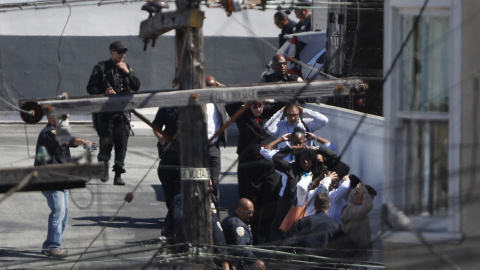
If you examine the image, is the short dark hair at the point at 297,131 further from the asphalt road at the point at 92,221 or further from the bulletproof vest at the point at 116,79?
the bulletproof vest at the point at 116,79

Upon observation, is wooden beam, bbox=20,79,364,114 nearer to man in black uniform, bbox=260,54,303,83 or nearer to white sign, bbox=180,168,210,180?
white sign, bbox=180,168,210,180

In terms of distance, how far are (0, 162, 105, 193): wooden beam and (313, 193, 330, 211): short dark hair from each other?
11.7 ft

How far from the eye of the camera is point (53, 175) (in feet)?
23.7

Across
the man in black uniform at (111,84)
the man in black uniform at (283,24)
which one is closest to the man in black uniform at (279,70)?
the man in black uniform at (111,84)

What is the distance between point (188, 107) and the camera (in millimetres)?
8477

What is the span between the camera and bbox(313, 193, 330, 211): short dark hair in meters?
10.4

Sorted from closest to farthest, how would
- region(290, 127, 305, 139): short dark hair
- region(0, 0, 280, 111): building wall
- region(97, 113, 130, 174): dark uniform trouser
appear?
1. region(290, 127, 305, 139): short dark hair
2. region(97, 113, 130, 174): dark uniform trouser
3. region(0, 0, 280, 111): building wall

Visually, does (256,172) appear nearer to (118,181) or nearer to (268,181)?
(268,181)

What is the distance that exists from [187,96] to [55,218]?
141 inches

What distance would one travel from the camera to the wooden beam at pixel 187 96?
26.5 ft

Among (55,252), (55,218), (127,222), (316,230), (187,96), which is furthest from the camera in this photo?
(127,222)

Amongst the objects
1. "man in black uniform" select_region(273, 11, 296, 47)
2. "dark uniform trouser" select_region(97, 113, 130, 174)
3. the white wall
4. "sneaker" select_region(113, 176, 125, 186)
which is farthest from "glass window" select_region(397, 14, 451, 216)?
"man in black uniform" select_region(273, 11, 296, 47)

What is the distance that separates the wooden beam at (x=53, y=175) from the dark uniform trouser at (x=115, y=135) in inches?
205

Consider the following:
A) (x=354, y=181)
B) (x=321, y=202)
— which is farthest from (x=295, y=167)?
(x=321, y=202)
